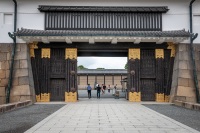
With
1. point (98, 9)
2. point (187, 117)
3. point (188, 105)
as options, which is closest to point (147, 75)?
point (188, 105)

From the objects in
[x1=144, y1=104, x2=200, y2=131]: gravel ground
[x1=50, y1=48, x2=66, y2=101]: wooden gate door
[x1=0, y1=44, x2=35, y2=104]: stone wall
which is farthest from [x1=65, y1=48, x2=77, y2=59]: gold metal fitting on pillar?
[x1=144, y1=104, x2=200, y2=131]: gravel ground

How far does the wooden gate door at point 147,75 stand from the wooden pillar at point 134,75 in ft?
1.24

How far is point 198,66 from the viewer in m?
16.0

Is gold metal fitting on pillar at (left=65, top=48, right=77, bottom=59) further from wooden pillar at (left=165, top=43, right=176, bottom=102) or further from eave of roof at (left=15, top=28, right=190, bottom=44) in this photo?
wooden pillar at (left=165, top=43, right=176, bottom=102)

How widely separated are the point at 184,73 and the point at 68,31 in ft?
27.4

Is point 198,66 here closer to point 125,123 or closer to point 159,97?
point 159,97

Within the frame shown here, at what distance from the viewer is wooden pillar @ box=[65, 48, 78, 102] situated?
16281 millimetres

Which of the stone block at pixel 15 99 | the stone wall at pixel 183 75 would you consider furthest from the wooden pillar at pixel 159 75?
the stone block at pixel 15 99

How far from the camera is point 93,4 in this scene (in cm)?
1684

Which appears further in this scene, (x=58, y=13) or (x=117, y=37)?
(x=58, y=13)

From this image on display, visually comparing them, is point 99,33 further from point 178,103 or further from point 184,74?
point 178,103

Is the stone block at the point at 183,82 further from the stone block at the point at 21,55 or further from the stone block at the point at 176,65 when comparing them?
the stone block at the point at 21,55

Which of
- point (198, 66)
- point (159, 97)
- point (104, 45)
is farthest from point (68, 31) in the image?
point (198, 66)

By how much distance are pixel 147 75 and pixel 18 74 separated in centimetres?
900
